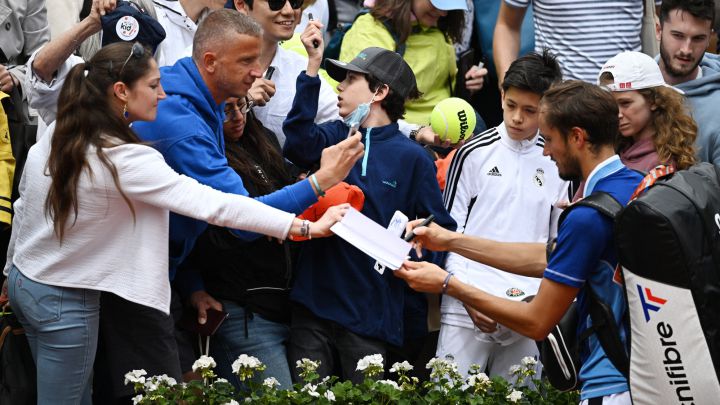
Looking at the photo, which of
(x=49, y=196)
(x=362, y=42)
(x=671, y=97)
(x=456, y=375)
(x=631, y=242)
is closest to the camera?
(x=631, y=242)

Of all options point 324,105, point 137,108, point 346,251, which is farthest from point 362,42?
point 137,108

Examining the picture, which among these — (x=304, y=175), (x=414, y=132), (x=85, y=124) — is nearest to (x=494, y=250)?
(x=304, y=175)

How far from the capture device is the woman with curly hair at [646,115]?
5875 millimetres

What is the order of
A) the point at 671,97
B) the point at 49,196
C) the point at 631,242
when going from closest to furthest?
the point at 631,242 → the point at 49,196 → the point at 671,97

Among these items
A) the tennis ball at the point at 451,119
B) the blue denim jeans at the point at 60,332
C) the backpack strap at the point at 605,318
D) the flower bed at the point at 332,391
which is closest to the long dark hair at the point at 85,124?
the blue denim jeans at the point at 60,332

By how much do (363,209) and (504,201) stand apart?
0.90m

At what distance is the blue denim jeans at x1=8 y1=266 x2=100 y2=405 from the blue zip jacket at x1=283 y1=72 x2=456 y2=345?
1.23m

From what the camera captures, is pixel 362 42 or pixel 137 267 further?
pixel 362 42

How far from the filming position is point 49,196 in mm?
5031

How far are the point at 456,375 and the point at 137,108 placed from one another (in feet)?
6.14

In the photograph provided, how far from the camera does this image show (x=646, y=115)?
6.10 metres

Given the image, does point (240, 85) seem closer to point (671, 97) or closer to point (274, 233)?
point (274, 233)

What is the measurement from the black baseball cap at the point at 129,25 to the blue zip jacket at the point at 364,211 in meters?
0.81

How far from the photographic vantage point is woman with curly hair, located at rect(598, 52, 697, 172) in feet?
19.3
